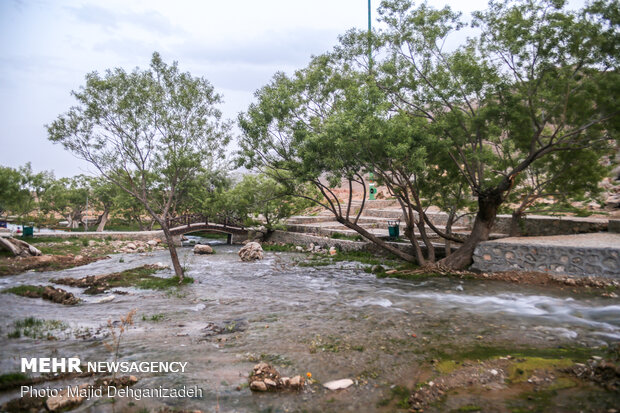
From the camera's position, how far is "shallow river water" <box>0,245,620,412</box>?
201 inches

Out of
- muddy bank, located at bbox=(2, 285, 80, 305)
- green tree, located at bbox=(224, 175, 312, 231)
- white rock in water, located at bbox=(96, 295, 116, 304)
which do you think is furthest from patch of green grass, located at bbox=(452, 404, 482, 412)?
green tree, located at bbox=(224, 175, 312, 231)

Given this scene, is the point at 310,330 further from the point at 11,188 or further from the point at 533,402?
the point at 11,188

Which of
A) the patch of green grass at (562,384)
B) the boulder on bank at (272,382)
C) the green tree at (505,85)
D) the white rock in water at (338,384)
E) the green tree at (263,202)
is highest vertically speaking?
the green tree at (505,85)

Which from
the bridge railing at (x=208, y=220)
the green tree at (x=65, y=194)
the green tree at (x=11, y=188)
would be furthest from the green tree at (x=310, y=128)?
the green tree at (x=65, y=194)

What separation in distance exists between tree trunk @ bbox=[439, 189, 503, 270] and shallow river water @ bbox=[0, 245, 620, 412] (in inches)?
57.2

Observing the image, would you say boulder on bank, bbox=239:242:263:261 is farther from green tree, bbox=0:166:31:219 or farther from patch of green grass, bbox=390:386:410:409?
green tree, bbox=0:166:31:219

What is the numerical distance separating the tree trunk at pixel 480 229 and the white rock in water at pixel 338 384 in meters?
8.80

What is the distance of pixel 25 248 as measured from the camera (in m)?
17.7

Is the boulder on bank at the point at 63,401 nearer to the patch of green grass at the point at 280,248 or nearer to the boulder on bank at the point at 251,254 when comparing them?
the boulder on bank at the point at 251,254

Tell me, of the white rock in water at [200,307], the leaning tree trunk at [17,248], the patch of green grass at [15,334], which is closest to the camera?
the patch of green grass at [15,334]

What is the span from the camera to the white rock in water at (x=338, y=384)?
4.98 meters

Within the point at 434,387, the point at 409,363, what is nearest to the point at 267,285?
the point at 409,363

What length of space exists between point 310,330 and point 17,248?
53.3 feet

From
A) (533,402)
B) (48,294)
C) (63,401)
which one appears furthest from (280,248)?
(533,402)
